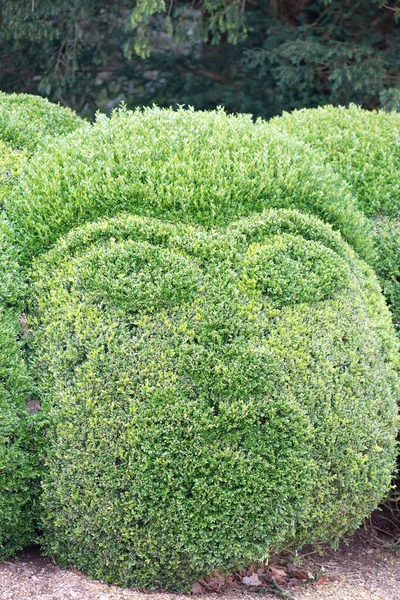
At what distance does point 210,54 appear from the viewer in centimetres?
986

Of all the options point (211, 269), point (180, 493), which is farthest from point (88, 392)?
point (211, 269)

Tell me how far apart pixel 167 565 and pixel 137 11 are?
17.0 ft

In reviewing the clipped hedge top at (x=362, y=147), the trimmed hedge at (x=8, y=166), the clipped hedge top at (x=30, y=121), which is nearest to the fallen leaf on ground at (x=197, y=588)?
the trimmed hedge at (x=8, y=166)

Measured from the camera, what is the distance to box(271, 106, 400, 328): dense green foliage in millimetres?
4547

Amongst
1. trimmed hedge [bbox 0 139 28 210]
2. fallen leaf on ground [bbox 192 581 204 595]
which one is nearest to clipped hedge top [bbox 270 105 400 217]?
trimmed hedge [bbox 0 139 28 210]

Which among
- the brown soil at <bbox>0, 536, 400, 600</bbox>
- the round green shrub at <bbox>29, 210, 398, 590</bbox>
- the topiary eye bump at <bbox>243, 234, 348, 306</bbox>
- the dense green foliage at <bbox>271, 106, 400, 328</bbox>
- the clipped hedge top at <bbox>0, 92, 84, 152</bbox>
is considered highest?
the dense green foliage at <bbox>271, 106, 400, 328</bbox>

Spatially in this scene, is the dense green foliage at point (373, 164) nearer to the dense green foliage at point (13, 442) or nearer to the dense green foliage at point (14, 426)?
the dense green foliage at point (14, 426)

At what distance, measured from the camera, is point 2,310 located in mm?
3582

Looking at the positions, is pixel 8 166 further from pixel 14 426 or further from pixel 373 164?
pixel 373 164

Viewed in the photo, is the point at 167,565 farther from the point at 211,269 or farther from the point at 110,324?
the point at 211,269

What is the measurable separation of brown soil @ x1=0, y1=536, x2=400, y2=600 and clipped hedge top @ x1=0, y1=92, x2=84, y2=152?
8.40ft

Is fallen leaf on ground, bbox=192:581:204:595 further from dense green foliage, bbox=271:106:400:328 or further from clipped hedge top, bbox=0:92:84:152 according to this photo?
clipped hedge top, bbox=0:92:84:152

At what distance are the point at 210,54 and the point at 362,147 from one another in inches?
223

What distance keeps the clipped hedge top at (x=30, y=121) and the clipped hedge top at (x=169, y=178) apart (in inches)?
19.6
